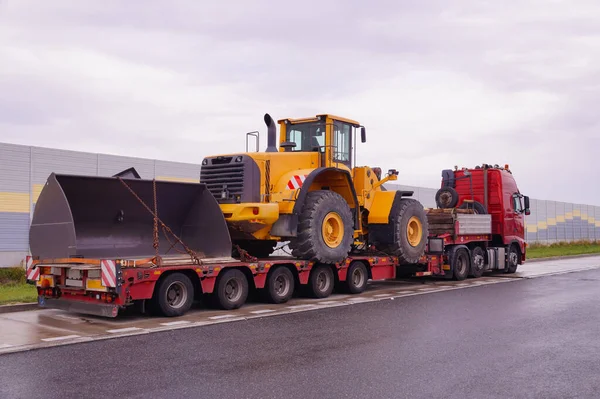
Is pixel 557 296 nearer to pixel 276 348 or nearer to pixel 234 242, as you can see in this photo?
pixel 234 242

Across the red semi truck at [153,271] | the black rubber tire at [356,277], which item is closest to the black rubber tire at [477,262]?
the red semi truck at [153,271]

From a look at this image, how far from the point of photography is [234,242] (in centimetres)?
1480

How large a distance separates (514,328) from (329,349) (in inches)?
137

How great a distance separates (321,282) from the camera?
14711mm

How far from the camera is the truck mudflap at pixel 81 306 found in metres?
10.8

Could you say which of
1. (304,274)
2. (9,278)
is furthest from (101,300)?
(9,278)

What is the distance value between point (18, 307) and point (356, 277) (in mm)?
7452

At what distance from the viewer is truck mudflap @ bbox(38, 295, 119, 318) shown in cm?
1076

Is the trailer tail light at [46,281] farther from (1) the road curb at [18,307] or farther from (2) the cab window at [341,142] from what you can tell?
(2) the cab window at [341,142]

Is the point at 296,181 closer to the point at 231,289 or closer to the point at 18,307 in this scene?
the point at 231,289

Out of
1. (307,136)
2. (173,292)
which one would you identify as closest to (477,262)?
(307,136)

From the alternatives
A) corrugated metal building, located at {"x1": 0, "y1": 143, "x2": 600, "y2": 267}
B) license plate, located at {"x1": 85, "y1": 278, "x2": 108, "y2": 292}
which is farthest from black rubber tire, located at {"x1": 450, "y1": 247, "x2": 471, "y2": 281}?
license plate, located at {"x1": 85, "y1": 278, "x2": 108, "y2": 292}

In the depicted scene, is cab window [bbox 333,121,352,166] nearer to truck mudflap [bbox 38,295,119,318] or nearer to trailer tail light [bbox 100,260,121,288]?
trailer tail light [bbox 100,260,121,288]

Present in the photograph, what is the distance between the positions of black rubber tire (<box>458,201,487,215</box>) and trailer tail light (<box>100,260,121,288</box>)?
1374 centimetres
